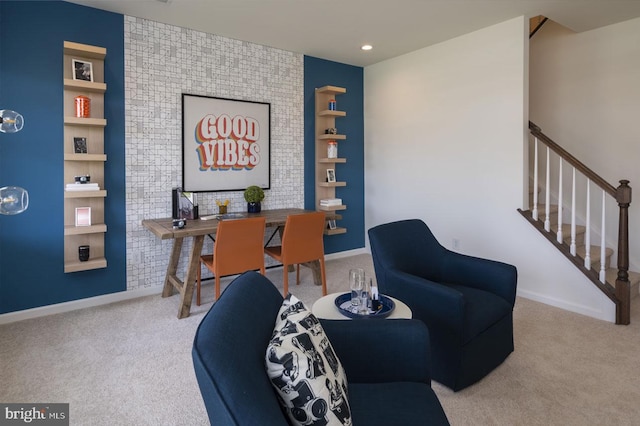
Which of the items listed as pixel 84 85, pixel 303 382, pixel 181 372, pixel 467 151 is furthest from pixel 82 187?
pixel 467 151

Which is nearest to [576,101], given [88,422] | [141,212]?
[141,212]

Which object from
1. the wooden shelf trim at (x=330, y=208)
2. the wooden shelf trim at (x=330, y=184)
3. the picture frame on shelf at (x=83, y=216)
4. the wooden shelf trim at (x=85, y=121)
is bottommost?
the picture frame on shelf at (x=83, y=216)

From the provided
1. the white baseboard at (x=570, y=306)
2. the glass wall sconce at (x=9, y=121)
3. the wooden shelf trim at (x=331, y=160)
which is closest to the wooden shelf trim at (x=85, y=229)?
the glass wall sconce at (x=9, y=121)

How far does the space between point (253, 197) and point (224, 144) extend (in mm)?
652

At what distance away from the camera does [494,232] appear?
3.92 m

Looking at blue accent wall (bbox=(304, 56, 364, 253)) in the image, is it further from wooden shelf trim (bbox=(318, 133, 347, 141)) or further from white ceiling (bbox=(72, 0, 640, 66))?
white ceiling (bbox=(72, 0, 640, 66))

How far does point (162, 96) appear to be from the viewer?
375 centimetres

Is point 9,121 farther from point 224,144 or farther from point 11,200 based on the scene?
point 224,144

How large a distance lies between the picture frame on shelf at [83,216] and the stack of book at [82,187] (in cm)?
20

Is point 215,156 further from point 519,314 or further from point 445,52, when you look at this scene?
point 519,314

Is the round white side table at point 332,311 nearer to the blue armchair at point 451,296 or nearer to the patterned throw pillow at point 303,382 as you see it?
the blue armchair at point 451,296

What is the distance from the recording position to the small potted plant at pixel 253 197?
13.6ft

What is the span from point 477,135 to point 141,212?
3.45 meters

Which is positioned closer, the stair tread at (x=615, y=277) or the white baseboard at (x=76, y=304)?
the white baseboard at (x=76, y=304)
